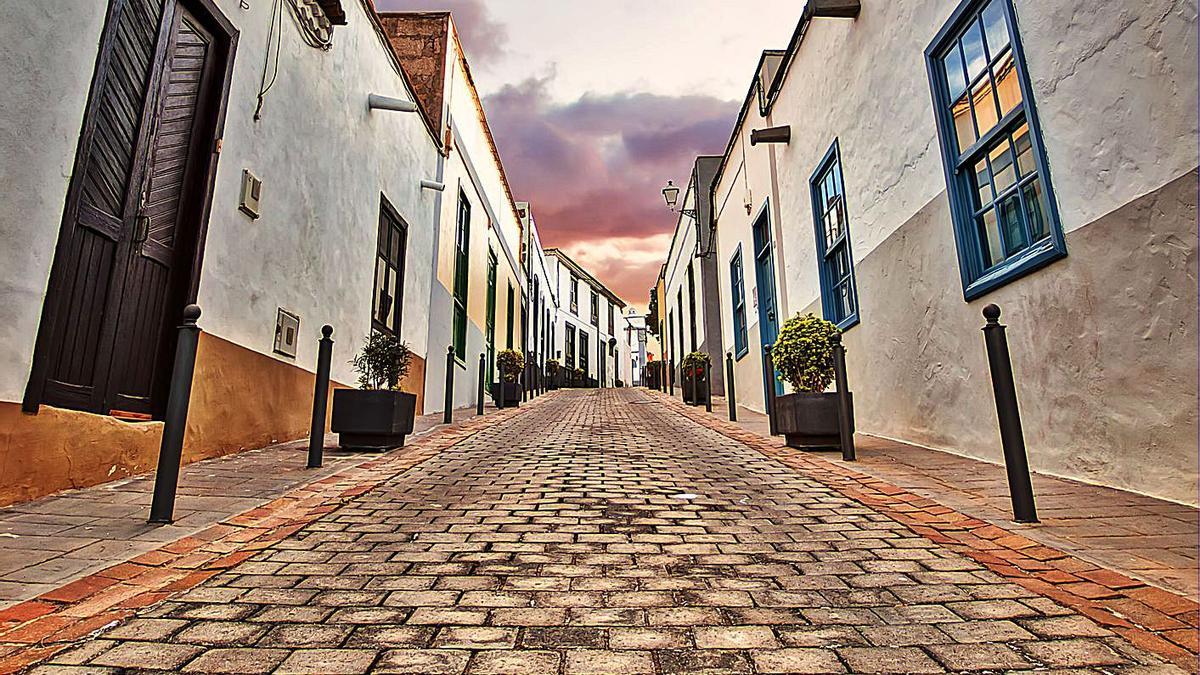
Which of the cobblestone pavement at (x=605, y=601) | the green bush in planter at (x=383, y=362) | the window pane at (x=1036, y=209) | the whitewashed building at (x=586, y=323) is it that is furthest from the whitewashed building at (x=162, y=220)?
the whitewashed building at (x=586, y=323)

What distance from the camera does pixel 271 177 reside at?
539cm

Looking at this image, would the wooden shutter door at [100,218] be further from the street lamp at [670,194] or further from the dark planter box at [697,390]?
the street lamp at [670,194]

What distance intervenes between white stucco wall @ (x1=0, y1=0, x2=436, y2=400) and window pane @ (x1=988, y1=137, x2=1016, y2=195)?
18.1ft

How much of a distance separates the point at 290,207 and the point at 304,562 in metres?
4.36

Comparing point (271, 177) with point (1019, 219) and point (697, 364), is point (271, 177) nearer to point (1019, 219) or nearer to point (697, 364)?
point (1019, 219)

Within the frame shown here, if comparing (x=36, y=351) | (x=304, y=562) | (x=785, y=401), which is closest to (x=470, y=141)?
(x=785, y=401)

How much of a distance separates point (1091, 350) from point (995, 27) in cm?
232

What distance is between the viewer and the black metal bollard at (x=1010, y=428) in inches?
109

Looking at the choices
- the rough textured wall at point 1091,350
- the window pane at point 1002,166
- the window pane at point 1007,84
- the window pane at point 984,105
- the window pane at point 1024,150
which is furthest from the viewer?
the window pane at point 984,105

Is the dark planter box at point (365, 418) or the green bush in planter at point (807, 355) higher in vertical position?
the green bush in planter at point (807, 355)

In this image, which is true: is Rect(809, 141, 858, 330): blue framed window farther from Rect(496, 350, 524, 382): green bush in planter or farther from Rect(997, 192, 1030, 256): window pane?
Rect(496, 350, 524, 382): green bush in planter

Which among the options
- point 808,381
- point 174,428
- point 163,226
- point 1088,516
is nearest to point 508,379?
point 808,381

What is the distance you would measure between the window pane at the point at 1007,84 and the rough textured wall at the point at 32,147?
17.7 feet

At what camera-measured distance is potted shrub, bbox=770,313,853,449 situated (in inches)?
202
